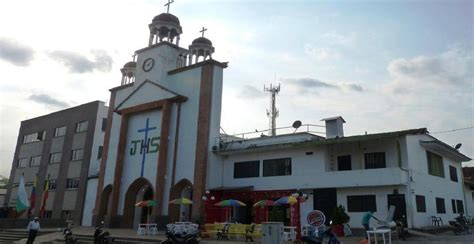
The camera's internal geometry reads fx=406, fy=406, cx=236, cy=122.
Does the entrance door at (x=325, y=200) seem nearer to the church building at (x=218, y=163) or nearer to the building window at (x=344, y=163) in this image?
the church building at (x=218, y=163)

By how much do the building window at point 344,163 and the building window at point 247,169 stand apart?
5626mm

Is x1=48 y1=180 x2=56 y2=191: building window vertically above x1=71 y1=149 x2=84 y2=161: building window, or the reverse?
x1=71 y1=149 x2=84 y2=161: building window

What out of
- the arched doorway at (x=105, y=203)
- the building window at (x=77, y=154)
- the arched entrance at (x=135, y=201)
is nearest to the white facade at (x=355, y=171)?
the arched entrance at (x=135, y=201)

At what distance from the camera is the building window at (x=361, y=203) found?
23130 mm

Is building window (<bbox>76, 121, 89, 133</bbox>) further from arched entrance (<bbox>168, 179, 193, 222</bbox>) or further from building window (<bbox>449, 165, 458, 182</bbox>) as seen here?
building window (<bbox>449, 165, 458, 182</bbox>)

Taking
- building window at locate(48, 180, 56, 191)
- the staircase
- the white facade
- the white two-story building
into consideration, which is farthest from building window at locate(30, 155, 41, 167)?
the white facade

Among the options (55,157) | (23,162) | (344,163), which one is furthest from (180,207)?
(23,162)

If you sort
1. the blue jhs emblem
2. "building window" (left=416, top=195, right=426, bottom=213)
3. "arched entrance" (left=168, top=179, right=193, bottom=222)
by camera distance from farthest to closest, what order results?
the blue jhs emblem, "arched entrance" (left=168, top=179, right=193, bottom=222), "building window" (left=416, top=195, right=426, bottom=213)

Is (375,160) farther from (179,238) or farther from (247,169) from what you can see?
(179,238)

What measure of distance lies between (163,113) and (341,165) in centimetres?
1365

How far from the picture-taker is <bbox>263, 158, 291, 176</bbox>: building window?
1059 inches

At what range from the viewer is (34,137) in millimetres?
47562

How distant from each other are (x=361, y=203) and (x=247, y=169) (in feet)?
27.5

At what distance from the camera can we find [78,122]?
42656 millimetres
